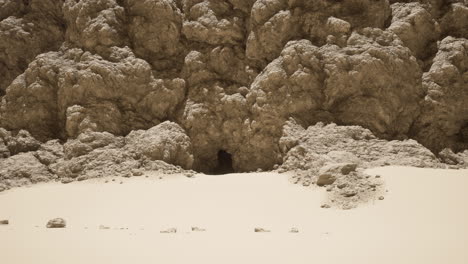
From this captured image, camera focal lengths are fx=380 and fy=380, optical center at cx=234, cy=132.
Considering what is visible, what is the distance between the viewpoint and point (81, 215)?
564cm

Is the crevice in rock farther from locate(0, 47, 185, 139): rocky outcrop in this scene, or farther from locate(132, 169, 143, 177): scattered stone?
locate(132, 169, 143, 177): scattered stone

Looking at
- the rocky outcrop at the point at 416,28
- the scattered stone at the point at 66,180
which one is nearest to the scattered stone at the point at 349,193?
the rocky outcrop at the point at 416,28

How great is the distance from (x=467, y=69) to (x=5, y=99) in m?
11.1

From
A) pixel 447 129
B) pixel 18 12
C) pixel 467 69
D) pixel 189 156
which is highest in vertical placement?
pixel 18 12

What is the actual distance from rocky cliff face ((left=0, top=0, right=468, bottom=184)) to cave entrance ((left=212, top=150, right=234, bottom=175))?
236 mm

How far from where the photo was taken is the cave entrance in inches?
389

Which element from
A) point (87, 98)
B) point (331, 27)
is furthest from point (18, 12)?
point (331, 27)

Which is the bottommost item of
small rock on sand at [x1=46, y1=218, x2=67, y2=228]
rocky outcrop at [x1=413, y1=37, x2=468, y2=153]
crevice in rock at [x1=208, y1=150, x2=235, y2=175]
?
crevice in rock at [x1=208, y1=150, x2=235, y2=175]

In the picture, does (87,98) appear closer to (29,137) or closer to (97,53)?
(97,53)

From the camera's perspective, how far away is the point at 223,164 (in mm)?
10258

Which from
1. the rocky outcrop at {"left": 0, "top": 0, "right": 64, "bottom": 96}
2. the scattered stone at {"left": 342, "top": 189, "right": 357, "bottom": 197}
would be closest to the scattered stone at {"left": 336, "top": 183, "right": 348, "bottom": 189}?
the scattered stone at {"left": 342, "top": 189, "right": 357, "bottom": 197}

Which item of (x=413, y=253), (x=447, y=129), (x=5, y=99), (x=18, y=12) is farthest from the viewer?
(x=18, y=12)

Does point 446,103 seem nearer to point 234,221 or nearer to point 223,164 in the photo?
point 223,164

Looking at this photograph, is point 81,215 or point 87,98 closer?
point 81,215
